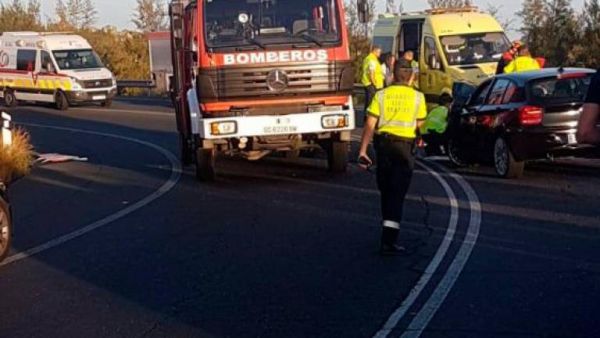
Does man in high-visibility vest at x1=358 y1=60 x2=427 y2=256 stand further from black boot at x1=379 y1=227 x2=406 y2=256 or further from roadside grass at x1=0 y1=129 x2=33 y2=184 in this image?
roadside grass at x1=0 y1=129 x2=33 y2=184

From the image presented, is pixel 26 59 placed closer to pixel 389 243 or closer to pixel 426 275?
pixel 389 243

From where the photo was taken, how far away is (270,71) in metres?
15.3

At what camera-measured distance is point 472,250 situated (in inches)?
391

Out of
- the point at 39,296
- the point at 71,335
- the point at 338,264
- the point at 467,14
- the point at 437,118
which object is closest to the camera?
the point at 71,335

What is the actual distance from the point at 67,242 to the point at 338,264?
343 centimetres

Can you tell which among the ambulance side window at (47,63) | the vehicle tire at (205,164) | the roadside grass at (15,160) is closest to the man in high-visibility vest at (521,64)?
the vehicle tire at (205,164)

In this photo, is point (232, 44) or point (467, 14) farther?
point (467, 14)

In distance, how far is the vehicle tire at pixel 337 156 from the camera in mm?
16438

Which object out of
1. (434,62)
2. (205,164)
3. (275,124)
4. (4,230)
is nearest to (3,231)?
(4,230)

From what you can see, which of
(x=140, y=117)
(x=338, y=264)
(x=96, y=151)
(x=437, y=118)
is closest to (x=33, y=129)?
(x=140, y=117)

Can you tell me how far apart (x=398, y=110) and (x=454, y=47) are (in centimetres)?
1519

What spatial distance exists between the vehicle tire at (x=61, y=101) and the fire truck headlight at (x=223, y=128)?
79.4 ft

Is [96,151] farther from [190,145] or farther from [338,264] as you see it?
[338,264]

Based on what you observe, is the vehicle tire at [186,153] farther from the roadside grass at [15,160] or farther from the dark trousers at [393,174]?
the dark trousers at [393,174]
